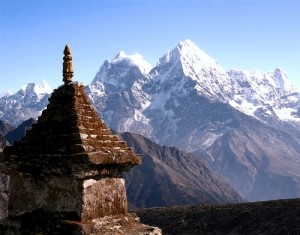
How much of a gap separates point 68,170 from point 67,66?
1806 mm

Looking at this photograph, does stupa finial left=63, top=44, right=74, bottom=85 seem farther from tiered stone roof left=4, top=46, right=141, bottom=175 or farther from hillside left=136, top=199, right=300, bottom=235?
hillside left=136, top=199, right=300, bottom=235

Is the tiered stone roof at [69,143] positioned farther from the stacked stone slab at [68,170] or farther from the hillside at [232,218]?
the hillside at [232,218]

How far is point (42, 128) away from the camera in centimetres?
773

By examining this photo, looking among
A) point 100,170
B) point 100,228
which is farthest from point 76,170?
point 100,228

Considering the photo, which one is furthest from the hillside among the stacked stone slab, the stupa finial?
the stupa finial

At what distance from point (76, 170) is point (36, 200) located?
0.87 m

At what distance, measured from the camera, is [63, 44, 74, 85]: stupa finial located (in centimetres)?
807

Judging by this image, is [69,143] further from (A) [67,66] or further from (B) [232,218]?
(B) [232,218]

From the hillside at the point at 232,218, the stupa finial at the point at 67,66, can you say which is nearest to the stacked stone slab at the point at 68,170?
the stupa finial at the point at 67,66

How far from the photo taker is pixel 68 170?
727 cm

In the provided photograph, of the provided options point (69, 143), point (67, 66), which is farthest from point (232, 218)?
point (69, 143)

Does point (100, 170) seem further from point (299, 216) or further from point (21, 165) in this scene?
point (299, 216)

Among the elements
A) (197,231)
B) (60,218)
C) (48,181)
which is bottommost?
(197,231)

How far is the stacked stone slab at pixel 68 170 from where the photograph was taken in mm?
7277
